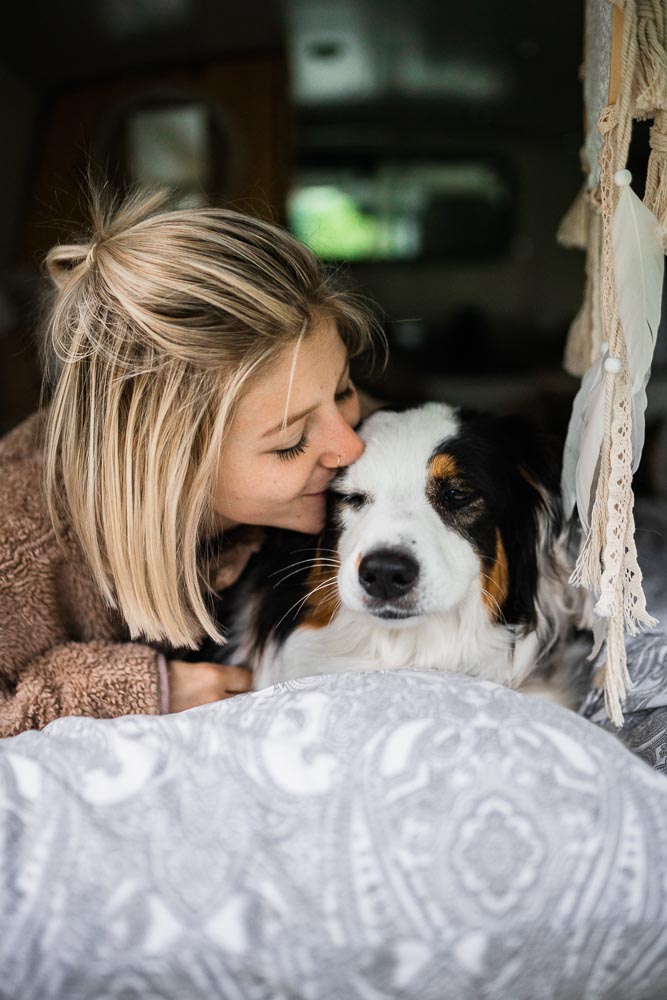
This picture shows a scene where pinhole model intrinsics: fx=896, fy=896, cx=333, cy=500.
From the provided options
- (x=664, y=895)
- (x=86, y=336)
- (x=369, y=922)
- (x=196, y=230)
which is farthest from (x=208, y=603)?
(x=664, y=895)

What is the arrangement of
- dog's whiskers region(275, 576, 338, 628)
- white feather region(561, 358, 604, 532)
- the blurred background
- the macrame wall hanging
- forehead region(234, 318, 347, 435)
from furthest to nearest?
the blurred background, dog's whiskers region(275, 576, 338, 628), forehead region(234, 318, 347, 435), white feather region(561, 358, 604, 532), the macrame wall hanging

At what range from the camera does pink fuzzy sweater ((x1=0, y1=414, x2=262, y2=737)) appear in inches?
51.3

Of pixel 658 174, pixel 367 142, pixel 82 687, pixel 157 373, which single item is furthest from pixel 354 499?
pixel 367 142

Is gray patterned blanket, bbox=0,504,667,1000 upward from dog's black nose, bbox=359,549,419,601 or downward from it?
downward

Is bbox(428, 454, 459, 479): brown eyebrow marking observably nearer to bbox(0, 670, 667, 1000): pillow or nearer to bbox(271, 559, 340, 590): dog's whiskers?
bbox(271, 559, 340, 590): dog's whiskers

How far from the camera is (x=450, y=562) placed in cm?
134

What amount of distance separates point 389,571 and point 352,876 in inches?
18.4

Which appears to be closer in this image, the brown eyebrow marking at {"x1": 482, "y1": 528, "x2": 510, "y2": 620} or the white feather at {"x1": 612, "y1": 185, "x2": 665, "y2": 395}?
the white feather at {"x1": 612, "y1": 185, "x2": 665, "y2": 395}

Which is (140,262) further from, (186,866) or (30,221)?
(30,221)

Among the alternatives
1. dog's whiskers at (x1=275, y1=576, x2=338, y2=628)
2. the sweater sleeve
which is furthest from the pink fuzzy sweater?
dog's whiskers at (x1=275, y1=576, x2=338, y2=628)

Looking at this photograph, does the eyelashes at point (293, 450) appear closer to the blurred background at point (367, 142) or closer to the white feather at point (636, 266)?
the white feather at point (636, 266)

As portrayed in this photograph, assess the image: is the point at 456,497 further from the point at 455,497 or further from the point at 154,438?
the point at 154,438

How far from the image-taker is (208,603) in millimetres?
1571

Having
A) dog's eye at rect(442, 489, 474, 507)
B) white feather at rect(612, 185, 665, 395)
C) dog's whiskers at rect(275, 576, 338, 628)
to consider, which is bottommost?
dog's whiskers at rect(275, 576, 338, 628)
